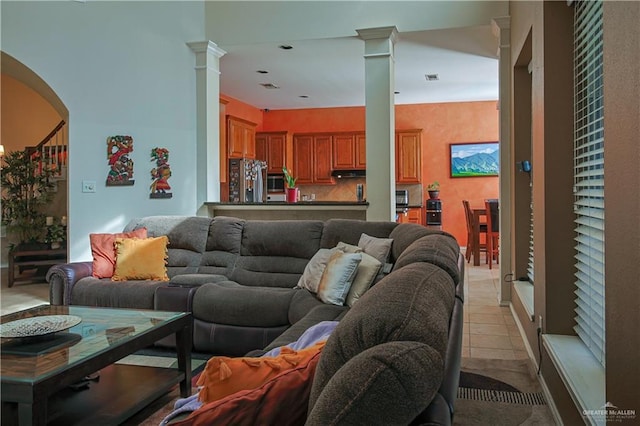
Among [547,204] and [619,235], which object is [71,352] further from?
[547,204]

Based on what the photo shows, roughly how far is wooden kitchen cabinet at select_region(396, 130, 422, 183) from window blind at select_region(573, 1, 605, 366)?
22.0 feet

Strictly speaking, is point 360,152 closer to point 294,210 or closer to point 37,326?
point 294,210

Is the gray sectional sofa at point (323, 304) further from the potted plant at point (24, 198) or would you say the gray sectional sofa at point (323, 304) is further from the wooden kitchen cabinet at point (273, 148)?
the wooden kitchen cabinet at point (273, 148)

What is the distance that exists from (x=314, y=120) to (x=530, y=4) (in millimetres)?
6779

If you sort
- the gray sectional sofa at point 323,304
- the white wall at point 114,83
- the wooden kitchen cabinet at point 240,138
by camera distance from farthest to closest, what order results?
the wooden kitchen cabinet at point 240,138 < the white wall at point 114,83 < the gray sectional sofa at point 323,304

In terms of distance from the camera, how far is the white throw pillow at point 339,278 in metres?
3.10

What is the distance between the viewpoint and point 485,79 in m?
7.27

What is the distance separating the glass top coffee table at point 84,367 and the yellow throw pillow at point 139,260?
0.98 m

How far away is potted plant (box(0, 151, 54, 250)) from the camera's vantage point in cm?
670

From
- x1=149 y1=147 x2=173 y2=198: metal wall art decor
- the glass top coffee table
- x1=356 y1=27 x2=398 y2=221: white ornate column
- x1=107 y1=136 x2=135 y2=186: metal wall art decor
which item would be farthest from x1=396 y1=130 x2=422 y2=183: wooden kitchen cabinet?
the glass top coffee table

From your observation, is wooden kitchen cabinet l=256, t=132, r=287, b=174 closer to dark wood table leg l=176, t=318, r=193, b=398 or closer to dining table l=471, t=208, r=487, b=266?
dining table l=471, t=208, r=487, b=266

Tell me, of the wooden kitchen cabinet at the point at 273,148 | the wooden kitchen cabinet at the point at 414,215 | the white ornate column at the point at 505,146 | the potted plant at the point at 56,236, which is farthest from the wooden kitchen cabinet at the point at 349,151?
the potted plant at the point at 56,236

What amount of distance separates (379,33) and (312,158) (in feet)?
15.4

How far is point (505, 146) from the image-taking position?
4.95 meters
